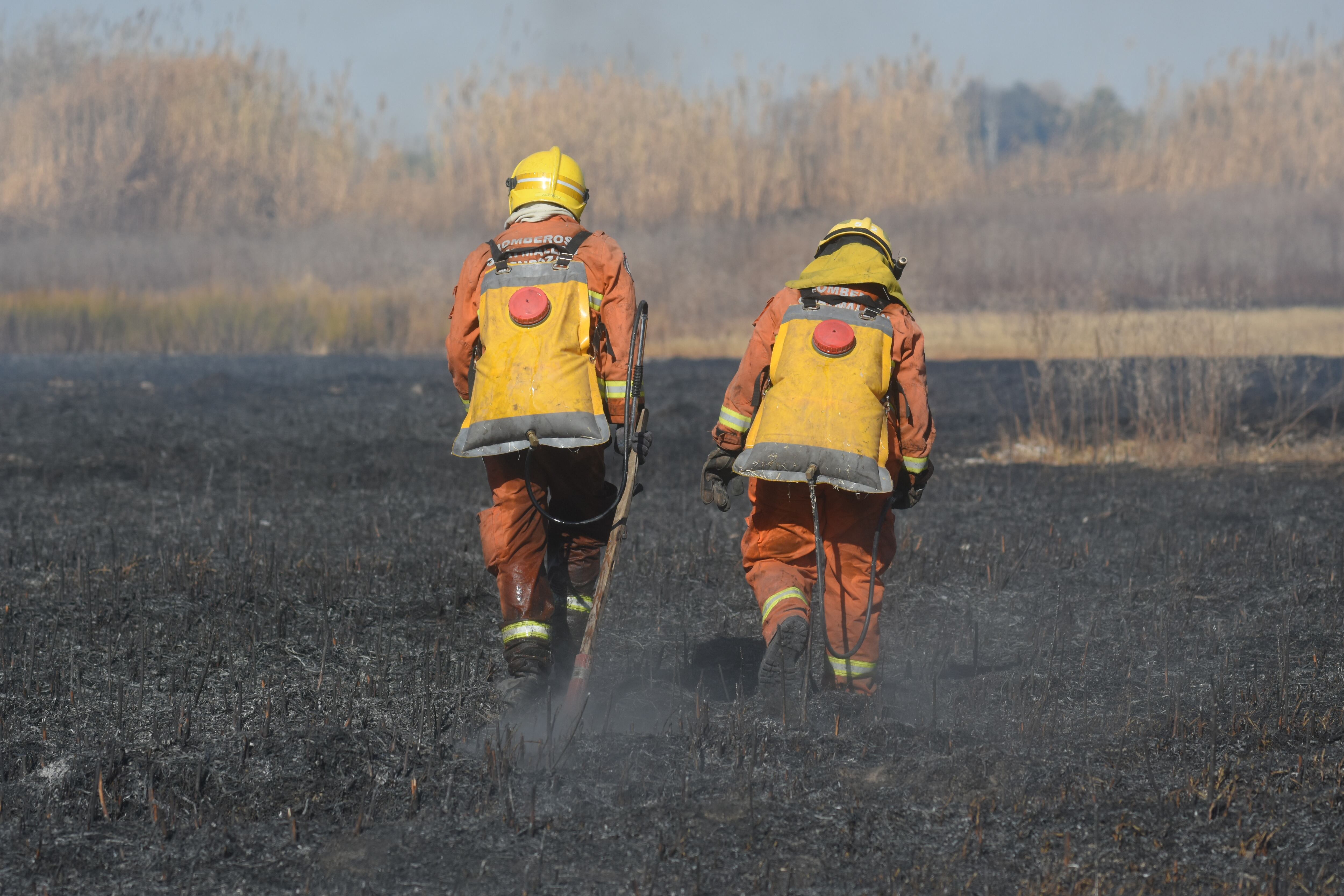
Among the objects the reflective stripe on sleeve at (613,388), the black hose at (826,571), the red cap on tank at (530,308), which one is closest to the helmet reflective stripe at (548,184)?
the red cap on tank at (530,308)

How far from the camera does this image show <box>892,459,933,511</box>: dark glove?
4656mm

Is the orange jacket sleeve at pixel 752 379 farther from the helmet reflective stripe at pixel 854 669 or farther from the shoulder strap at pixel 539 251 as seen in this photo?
the helmet reflective stripe at pixel 854 669

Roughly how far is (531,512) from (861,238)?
60.0 inches

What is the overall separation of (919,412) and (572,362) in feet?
3.96

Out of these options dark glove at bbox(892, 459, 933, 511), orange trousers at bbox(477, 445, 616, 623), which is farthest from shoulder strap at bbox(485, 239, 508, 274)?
dark glove at bbox(892, 459, 933, 511)

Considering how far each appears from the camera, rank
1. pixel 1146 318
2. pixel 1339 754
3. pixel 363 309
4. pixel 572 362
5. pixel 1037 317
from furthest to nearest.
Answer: pixel 363 309 < pixel 1146 318 < pixel 1037 317 < pixel 572 362 < pixel 1339 754

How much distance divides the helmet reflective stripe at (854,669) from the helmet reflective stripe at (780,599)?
0.27 m

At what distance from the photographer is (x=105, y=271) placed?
25000 millimetres

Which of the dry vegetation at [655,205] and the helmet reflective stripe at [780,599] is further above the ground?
the dry vegetation at [655,205]

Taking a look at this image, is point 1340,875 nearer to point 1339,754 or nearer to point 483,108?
point 1339,754

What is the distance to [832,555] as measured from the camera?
185 inches

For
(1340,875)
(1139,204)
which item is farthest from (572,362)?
(1139,204)

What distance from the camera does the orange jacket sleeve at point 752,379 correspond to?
15.1 feet

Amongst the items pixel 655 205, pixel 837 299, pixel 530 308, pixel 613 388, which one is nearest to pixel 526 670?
pixel 613 388
